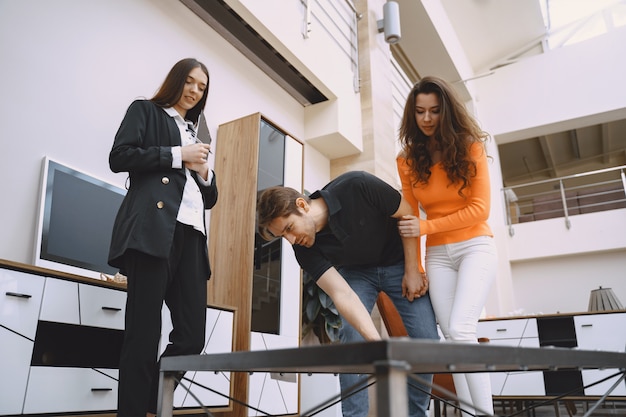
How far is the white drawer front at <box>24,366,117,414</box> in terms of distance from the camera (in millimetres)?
1645

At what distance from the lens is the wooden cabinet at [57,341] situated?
1.60 m

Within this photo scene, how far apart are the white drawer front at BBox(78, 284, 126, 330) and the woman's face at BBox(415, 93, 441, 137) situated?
1.27 meters

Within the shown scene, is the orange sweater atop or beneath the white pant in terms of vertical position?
atop

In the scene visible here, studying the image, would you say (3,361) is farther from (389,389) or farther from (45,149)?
(389,389)

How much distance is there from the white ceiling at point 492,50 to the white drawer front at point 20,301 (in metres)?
5.68

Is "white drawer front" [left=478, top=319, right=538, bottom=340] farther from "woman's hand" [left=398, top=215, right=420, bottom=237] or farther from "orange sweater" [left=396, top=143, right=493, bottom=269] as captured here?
"woman's hand" [left=398, top=215, right=420, bottom=237]

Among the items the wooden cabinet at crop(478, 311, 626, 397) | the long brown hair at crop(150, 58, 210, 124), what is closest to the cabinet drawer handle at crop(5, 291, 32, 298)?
the long brown hair at crop(150, 58, 210, 124)

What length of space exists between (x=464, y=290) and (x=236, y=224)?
174 centimetres

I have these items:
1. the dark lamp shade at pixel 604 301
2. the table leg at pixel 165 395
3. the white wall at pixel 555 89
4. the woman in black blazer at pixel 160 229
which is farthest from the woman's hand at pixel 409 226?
the white wall at pixel 555 89

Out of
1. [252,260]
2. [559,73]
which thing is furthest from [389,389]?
[559,73]

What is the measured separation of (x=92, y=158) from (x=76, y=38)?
0.57 meters

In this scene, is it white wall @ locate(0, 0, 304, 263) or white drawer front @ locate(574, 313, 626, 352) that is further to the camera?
white drawer front @ locate(574, 313, 626, 352)

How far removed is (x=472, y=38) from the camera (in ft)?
27.8

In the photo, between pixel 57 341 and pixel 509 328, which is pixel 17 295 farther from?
pixel 509 328
